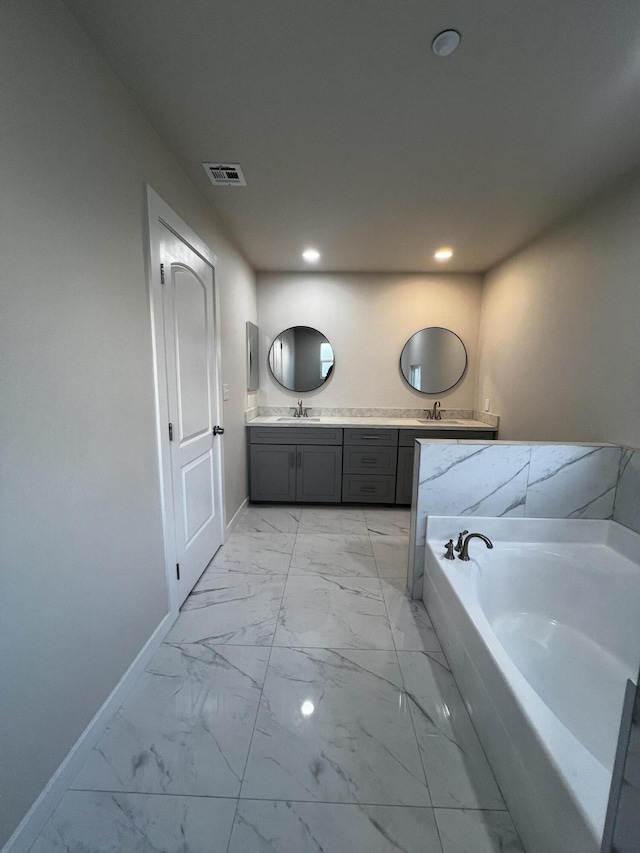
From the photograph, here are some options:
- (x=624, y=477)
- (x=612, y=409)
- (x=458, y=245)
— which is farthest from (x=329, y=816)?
(x=458, y=245)

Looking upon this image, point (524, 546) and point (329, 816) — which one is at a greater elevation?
point (524, 546)

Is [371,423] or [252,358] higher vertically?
[252,358]

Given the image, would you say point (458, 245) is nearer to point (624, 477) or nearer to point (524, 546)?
point (624, 477)

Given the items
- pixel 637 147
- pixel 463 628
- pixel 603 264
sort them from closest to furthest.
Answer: pixel 463 628, pixel 637 147, pixel 603 264

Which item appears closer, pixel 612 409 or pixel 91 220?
pixel 91 220

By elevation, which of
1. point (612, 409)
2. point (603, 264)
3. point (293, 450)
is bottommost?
point (293, 450)

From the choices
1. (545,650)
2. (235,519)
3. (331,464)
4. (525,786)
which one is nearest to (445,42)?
(525,786)

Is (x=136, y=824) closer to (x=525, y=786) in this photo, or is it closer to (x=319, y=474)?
(x=525, y=786)

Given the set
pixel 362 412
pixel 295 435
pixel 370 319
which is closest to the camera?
pixel 295 435

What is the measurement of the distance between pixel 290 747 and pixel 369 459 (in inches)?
89.9

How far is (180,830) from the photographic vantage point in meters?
0.93

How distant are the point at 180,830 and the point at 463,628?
3.57 feet

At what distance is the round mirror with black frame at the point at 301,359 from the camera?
3.55 metres

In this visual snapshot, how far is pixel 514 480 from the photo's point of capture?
184 centimetres
